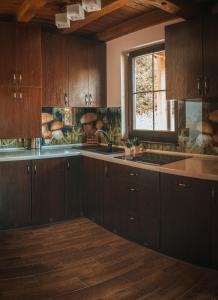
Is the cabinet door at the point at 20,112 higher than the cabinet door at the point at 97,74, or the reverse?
the cabinet door at the point at 97,74

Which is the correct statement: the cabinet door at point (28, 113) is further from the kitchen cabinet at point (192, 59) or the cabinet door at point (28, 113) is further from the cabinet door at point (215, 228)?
the cabinet door at point (215, 228)

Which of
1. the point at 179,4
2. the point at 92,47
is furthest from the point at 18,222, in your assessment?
the point at 179,4

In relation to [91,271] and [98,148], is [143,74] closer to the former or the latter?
[98,148]

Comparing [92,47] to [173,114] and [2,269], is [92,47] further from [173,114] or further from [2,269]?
[2,269]

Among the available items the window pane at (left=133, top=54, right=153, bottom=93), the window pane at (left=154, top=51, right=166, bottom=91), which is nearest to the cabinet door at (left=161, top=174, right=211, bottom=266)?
the window pane at (left=154, top=51, right=166, bottom=91)

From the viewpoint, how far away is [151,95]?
3.90 metres

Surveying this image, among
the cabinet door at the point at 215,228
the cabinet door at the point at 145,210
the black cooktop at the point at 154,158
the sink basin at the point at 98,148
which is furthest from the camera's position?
the sink basin at the point at 98,148

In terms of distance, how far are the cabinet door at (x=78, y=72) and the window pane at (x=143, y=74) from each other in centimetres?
67

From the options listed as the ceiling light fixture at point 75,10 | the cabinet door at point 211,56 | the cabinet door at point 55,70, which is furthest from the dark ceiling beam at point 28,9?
the cabinet door at point 211,56

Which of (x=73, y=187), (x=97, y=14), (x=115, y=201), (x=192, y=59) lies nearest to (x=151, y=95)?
(x=192, y=59)

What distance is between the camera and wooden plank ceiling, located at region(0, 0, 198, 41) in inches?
118

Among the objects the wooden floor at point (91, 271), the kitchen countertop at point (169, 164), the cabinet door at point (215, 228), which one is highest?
the kitchen countertop at point (169, 164)

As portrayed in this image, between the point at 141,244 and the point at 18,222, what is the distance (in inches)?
56.3

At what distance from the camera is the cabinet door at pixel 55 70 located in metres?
3.92
